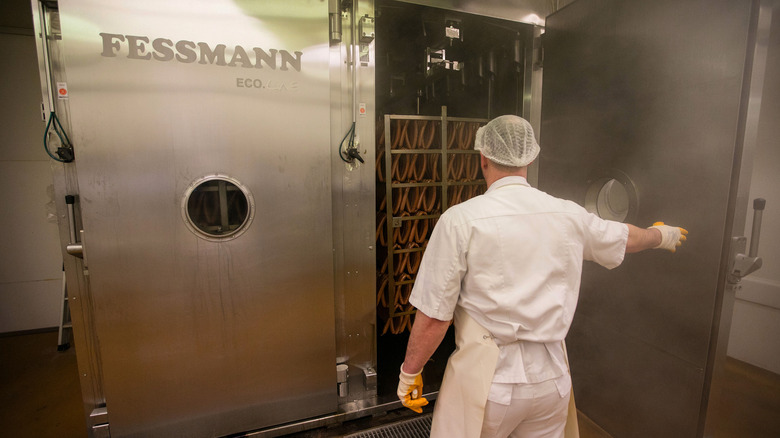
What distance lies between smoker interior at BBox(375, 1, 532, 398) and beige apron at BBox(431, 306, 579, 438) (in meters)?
1.06

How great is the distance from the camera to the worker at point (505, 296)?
117 cm

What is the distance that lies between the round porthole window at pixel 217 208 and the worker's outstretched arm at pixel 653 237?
164 centimetres

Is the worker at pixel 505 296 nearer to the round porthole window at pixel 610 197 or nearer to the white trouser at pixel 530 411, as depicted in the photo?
the white trouser at pixel 530 411

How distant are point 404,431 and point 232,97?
1944 mm

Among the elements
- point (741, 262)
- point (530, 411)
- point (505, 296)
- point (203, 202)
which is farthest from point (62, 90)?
point (741, 262)

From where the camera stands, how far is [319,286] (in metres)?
1.87

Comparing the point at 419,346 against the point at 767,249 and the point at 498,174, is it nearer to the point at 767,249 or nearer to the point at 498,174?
the point at 498,174

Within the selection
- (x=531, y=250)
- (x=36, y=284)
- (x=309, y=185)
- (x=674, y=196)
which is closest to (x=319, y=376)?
(x=309, y=185)

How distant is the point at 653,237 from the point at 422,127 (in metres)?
1.58

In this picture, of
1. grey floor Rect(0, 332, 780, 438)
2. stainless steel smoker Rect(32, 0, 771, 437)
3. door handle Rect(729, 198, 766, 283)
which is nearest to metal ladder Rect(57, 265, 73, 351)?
grey floor Rect(0, 332, 780, 438)

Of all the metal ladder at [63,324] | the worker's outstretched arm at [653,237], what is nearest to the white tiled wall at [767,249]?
the worker's outstretched arm at [653,237]

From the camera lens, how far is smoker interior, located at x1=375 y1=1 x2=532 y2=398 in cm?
243

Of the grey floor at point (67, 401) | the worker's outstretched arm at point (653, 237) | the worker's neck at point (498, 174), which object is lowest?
the grey floor at point (67, 401)

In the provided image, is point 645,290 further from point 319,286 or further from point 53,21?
point 53,21
